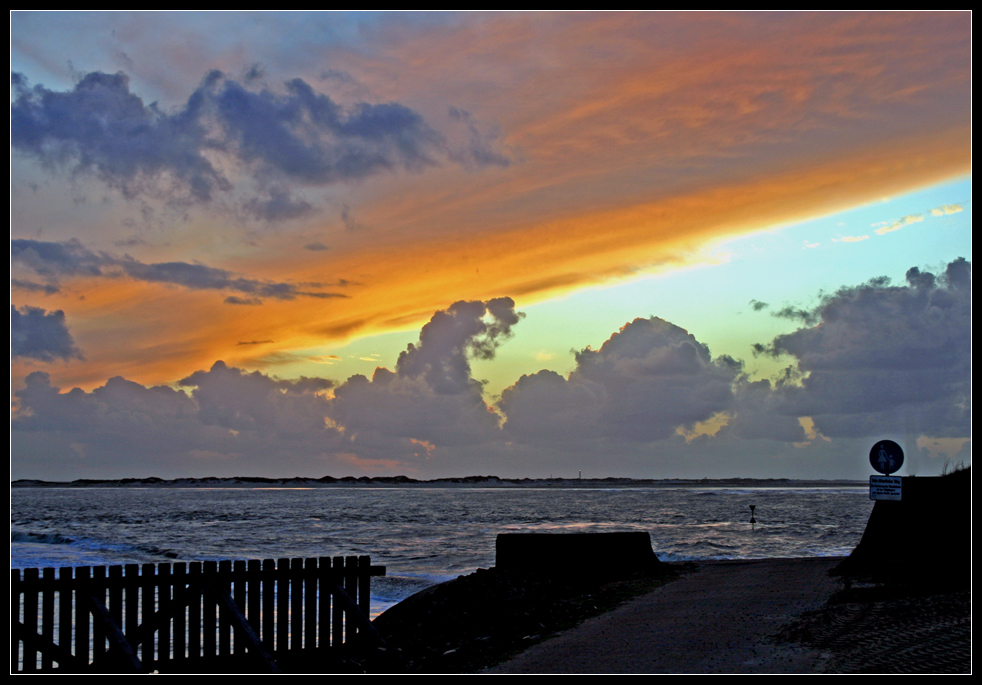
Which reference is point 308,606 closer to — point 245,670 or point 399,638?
point 245,670

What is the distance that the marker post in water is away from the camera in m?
15.0

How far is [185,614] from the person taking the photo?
11062mm

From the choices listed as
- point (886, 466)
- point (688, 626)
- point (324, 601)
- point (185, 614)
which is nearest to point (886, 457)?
point (886, 466)

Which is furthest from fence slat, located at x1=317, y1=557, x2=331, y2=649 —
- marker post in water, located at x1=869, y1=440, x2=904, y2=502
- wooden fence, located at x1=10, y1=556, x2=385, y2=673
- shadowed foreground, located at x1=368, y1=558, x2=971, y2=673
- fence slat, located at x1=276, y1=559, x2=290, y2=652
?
marker post in water, located at x1=869, y1=440, x2=904, y2=502

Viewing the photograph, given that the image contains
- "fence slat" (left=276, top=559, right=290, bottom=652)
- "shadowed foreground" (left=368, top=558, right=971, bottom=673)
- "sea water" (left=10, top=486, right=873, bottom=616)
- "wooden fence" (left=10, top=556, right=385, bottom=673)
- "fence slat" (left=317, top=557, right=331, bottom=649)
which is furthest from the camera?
"sea water" (left=10, top=486, right=873, bottom=616)

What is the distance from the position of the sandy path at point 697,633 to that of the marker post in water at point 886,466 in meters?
2.23

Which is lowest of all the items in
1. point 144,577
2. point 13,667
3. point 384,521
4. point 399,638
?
point 384,521

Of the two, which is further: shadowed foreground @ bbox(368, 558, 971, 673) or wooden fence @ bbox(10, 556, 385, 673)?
shadowed foreground @ bbox(368, 558, 971, 673)

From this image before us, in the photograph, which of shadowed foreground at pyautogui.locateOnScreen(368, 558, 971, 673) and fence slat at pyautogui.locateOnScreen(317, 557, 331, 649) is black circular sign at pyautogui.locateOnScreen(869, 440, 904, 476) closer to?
shadowed foreground at pyautogui.locateOnScreen(368, 558, 971, 673)

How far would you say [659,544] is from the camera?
141 feet

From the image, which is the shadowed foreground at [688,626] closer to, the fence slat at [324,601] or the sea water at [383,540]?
the fence slat at [324,601]

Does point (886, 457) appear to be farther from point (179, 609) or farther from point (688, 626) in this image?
point (179, 609)

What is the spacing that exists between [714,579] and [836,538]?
3298 cm
